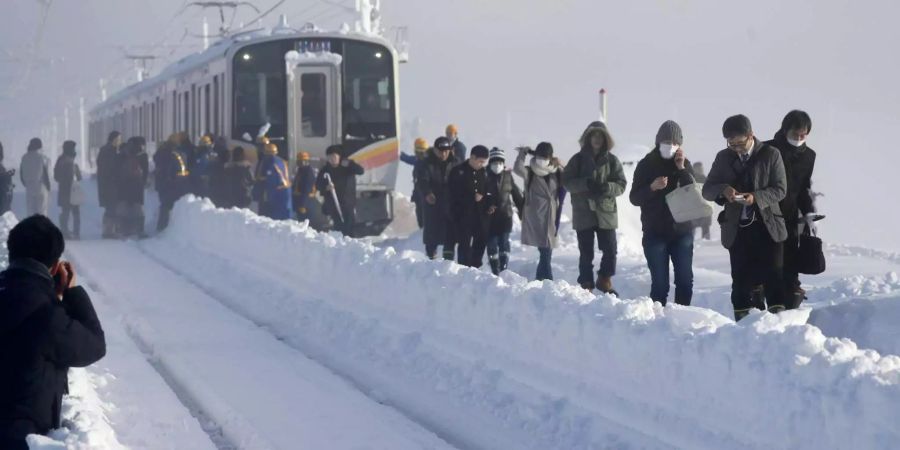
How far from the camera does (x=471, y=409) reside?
7582 millimetres

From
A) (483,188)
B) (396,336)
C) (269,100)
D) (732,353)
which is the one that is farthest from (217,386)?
(269,100)

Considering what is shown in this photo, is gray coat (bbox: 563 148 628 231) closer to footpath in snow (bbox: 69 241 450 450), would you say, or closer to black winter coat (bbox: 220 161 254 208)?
footpath in snow (bbox: 69 241 450 450)

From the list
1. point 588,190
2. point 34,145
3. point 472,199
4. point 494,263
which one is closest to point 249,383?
point 588,190

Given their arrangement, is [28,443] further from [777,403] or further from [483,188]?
[483,188]

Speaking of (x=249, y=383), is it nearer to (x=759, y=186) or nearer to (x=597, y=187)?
(x=759, y=186)

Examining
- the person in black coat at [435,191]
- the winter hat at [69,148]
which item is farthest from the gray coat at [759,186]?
the winter hat at [69,148]

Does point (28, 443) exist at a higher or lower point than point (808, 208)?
lower

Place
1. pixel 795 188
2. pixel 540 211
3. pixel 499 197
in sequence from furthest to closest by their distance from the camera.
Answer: pixel 499 197 → pixel 540 211 → pixel 795 188

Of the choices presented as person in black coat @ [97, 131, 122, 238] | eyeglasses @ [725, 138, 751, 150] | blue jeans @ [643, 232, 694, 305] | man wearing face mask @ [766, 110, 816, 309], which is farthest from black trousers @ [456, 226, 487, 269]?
person in black coat @ [97, 131, 122, 238]

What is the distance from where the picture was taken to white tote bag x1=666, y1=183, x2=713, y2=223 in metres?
9.40

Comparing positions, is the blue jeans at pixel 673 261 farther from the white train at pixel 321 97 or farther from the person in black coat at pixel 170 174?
the person in black coat at pixel 170 174

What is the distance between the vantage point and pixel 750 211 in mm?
8312

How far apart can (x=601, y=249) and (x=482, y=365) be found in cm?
401

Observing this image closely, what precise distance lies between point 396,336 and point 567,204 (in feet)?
152
